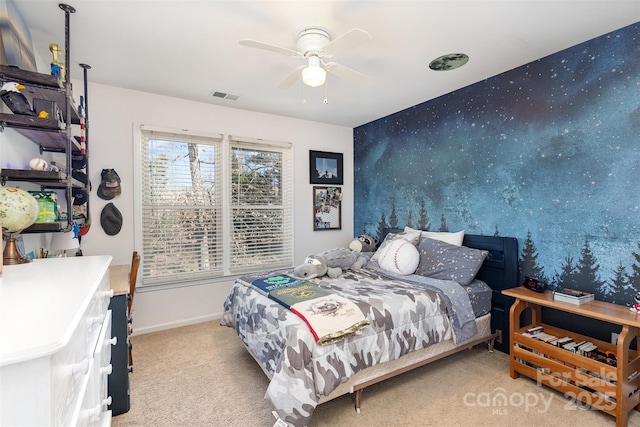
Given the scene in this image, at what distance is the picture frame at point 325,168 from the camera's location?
14.3 ft

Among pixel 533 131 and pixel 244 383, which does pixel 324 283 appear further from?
pixel 533 131

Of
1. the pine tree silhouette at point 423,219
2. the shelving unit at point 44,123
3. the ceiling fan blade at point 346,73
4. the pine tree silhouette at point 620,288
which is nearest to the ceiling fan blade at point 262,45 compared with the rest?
the ceiling fan blade at point 346,73

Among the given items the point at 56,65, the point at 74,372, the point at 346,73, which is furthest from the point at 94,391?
the point at 346,73

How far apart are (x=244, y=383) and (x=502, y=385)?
197 cm

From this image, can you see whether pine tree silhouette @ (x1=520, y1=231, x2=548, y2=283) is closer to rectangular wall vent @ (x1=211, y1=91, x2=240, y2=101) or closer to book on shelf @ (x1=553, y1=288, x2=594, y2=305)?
book on shelf @ (x1=553, y1=288, x2=594, y2=305)

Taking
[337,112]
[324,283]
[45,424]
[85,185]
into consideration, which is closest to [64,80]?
[85,185]

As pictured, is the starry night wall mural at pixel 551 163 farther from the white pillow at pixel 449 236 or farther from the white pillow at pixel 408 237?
the white pillow at pixel 408 237

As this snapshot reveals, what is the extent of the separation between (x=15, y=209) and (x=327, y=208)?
11.3 ft

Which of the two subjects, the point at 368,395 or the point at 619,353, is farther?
the point at 368,395

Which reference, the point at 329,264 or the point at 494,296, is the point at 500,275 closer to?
the point at 494,296

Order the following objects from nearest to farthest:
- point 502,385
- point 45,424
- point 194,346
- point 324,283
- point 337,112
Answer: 1. point 45,424
2. point 502,385
3. point 324,283
4. point 194,346
5. point 337,112

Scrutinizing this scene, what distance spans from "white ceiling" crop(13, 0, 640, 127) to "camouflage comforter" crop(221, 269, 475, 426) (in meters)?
1.92

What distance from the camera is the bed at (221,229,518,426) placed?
1.78m

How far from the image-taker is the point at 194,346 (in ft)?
9.82
